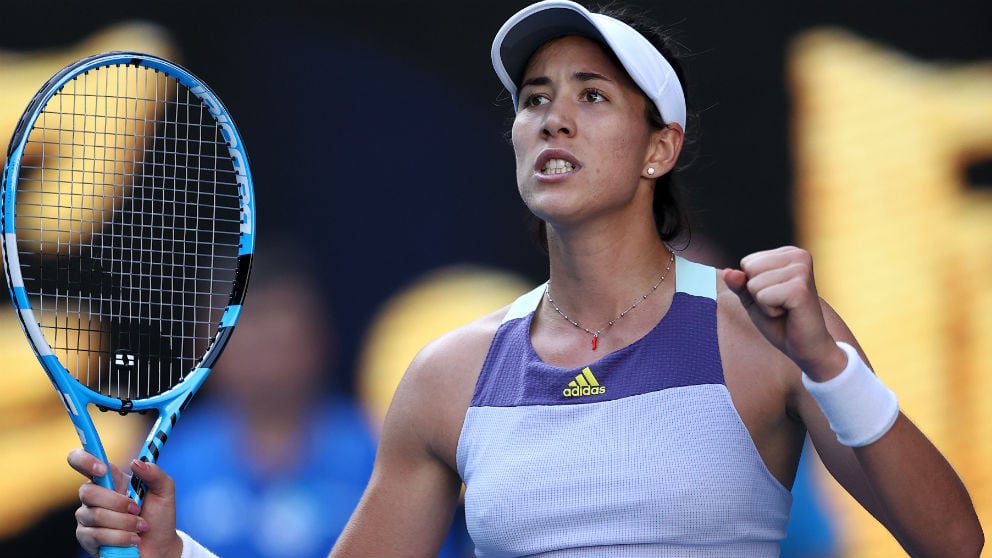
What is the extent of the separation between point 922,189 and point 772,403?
4.79ft

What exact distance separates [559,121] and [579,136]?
4 cm

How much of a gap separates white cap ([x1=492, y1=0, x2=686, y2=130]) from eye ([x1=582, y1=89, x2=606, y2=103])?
0.07 metres

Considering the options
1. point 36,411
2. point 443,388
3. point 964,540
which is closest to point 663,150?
point 443,388

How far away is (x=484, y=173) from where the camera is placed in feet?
11.3

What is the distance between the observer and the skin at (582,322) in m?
2.14

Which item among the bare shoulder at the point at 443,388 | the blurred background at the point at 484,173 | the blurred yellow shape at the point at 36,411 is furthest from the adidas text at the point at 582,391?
the blurred yellow shape at the point at 36,411

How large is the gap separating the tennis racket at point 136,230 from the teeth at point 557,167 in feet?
1.86

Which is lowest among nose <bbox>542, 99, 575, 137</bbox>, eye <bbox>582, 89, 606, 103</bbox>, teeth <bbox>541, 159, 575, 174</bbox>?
teeth <bbox>541, 159, 575, 174</bbox>

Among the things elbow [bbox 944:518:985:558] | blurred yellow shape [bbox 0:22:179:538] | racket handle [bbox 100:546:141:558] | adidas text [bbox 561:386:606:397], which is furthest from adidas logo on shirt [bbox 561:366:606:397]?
blurred yellow shape [bbox 0:22:179:538]

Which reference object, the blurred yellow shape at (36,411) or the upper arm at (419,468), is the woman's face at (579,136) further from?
the blurred yellow shape at (36,411)

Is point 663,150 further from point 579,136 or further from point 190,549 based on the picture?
point 190,549

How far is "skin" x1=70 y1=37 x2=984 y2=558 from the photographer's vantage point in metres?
2.14

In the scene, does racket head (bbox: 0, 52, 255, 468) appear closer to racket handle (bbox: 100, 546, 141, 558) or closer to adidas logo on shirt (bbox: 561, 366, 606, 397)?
racket handle (bbox: 100, 546, 141, 558)

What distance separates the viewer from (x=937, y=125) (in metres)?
3.39
